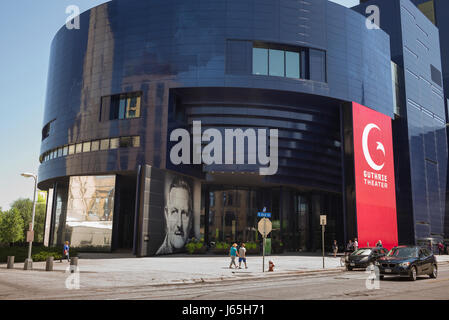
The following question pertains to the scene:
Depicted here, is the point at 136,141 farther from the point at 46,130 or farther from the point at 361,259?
the point at 361,259

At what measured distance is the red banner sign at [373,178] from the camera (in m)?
47.6

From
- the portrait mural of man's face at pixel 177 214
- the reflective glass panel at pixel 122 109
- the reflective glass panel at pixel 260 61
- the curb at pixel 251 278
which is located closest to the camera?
the curb at pixel 251 278

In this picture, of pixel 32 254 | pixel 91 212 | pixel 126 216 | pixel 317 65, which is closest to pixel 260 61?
pixel 317 65

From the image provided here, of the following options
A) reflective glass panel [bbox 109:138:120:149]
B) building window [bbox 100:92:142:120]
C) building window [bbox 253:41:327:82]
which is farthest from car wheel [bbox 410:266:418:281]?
reflective glass panel [bbox 109:138:120:149]

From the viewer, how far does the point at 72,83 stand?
50094 mm

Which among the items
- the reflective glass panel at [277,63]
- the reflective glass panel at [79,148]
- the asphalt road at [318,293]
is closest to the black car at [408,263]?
the asphalt road at [318,293]

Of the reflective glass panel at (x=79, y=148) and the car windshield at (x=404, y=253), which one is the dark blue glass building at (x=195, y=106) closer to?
the reflective glass panel at (x=79, y=148)

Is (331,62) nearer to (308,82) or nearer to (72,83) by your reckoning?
(308,82)

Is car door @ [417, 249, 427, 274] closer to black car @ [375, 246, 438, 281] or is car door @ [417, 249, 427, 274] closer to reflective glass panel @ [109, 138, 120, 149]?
black car @ [375, 246, 438, 281]

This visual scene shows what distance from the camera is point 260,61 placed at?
46.3 m

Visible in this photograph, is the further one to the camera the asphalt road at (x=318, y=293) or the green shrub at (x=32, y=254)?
the green shrub at (x=32, y=254)

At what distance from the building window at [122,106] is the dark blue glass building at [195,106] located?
14cm

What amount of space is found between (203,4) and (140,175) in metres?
20.7
